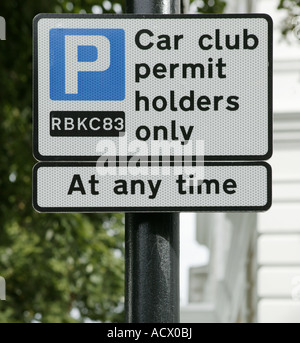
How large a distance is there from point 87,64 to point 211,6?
5.29 metres

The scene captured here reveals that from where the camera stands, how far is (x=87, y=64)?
2549mm

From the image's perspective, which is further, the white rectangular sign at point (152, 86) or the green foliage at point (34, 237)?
the green foliage at point (34, 237)

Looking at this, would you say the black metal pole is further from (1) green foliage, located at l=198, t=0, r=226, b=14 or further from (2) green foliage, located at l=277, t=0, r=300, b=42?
(1) green foliage, located at l=198, t=0, r=226, b=14

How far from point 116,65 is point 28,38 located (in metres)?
5.74

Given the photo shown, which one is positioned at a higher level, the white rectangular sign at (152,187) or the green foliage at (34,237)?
the green foliage at (34,237)

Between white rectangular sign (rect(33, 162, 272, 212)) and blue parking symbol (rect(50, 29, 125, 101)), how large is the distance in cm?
21

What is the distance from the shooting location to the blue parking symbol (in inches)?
99.7

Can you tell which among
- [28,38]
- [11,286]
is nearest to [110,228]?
[11,286]

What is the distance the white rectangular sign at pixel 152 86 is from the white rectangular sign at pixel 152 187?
0.12 ft

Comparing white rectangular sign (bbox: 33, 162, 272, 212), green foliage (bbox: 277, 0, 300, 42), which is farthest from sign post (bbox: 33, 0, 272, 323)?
green foliage (bbox: 277, 0, 300, 42)

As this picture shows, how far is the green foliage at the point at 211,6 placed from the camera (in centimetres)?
754

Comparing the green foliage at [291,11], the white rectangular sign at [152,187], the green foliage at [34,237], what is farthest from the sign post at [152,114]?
the green foliage at [34,237]

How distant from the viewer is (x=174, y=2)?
2.60 m

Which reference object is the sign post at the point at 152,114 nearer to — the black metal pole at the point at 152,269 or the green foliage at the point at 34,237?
the black metal pole at the point at 152,269
